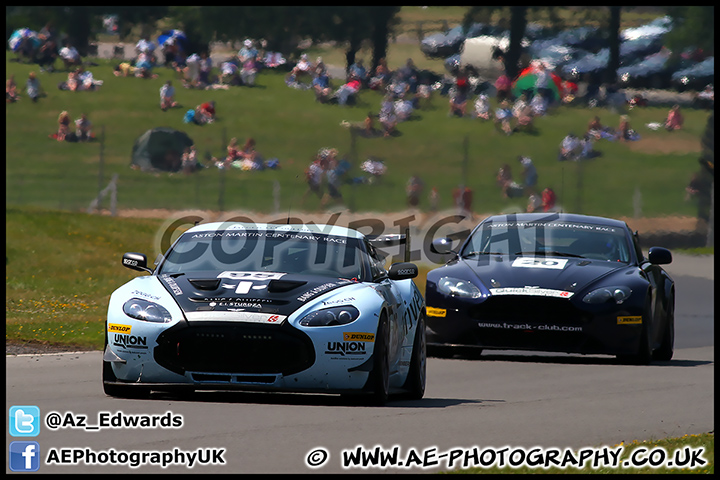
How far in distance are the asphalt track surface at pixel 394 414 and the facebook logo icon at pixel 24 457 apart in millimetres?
48

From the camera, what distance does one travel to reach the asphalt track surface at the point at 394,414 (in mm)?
7062

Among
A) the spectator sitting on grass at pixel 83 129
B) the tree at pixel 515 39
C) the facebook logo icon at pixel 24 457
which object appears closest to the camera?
the facebook logo icon at pixel 24 457

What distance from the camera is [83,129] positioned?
127ft

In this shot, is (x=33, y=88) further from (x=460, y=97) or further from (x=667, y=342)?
(x=667, y=342)

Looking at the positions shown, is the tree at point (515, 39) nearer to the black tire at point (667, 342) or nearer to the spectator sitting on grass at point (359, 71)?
the spectator sitting on grass at point (359, 71)

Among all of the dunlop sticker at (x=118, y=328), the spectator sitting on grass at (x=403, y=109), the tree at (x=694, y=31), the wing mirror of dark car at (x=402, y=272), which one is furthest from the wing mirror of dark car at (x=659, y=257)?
the tree at (x=694, y=31)

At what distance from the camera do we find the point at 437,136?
3934 cm

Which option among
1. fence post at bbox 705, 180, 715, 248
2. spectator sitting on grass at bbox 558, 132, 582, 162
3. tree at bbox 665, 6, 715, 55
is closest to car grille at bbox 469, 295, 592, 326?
fence post at bbox 705, 180, 715, 248

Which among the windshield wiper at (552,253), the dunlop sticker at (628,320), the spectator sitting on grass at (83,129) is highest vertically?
the spectator sitting on grass at (83,129)

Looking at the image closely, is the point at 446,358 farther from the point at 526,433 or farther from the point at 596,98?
the point at 596,98

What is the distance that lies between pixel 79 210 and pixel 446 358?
73.1 ft

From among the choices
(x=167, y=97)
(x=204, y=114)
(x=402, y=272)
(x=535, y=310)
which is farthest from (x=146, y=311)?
(x=167, y=97)

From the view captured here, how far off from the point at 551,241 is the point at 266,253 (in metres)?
4.78

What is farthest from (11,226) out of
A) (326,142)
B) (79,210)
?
(326,142)
